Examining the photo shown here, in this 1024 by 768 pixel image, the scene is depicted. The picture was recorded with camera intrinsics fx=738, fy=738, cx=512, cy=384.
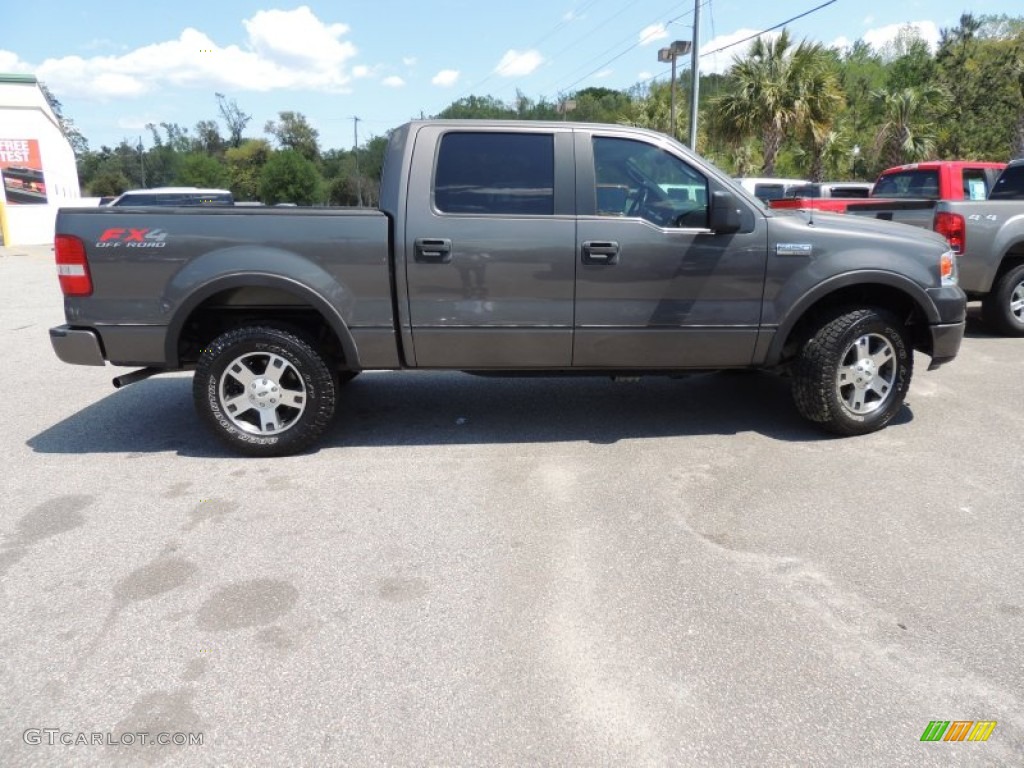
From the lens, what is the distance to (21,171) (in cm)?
3534

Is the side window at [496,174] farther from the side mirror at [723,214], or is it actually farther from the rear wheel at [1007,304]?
the rear wheel at [1007,304]

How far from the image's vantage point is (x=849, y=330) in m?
4.72

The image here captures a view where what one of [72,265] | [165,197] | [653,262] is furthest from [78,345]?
[165,197]

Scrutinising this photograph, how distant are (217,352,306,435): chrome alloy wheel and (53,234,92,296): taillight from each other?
94cm

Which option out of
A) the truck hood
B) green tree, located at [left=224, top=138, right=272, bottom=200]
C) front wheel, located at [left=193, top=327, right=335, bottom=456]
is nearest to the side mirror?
the truck hood

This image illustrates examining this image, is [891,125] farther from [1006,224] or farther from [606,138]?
[606,138]

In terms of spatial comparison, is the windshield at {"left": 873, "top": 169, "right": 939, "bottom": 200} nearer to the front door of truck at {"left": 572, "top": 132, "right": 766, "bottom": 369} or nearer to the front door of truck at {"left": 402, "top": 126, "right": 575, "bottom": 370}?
the front door of truck at {"left": 572, "top": 132, "right": 766, "bottom": 369}

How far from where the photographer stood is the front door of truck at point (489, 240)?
4.41 meters

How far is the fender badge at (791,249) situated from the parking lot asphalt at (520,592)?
126 cm

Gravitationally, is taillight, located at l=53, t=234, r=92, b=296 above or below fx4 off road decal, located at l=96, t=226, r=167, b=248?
below

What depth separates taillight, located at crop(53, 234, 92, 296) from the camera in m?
4.31

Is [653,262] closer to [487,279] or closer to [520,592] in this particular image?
[487,279]

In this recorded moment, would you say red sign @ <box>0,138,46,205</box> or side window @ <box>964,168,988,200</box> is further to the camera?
red sign @ <box>0,138,46,205</box>

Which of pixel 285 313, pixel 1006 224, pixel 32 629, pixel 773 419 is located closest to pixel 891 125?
pixel 1006 224
